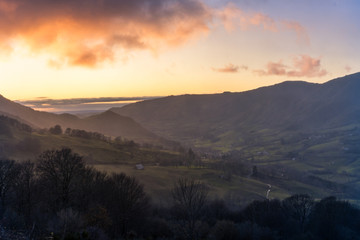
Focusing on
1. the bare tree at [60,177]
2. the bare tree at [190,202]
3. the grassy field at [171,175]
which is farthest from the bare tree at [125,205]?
the grassy field at [171,175]

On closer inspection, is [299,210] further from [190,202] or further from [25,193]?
[25,193]

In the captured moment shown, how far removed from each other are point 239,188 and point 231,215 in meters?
59.5

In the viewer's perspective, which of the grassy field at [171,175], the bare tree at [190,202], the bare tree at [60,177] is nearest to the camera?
the bare tree at [190,202]

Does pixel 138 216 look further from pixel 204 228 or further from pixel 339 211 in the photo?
pixel 339 211

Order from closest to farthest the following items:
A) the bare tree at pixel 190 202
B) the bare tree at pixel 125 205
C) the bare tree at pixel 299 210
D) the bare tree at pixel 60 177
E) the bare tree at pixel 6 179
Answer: the bare tree at pixel 190 202
the bare tree at pixel 6 179
the bare tree at pixel 125 205
the bare tree at pixel 60 177
the bare tree at pixel 299 210

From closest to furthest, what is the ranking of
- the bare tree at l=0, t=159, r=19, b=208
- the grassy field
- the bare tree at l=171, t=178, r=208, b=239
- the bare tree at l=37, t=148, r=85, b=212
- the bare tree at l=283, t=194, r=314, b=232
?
the bare tree at l=171, t=178, r=208, b=239
the bare tree at l=0, t=159, r=19, b=208
the bare tree at l=37, t=148, r=85, b=212
the bare tree at l=283, t=194, r=314, b=232
the grassy field

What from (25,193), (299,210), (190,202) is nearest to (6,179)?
(25,193)

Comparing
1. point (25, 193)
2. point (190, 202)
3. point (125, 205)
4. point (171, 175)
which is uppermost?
point (190, 202)

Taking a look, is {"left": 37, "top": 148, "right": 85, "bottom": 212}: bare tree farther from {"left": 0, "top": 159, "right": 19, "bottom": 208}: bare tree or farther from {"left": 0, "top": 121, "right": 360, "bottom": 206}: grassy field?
{"left": 0, "top": 121, "right": 360, "bottom": 206}: grassy field

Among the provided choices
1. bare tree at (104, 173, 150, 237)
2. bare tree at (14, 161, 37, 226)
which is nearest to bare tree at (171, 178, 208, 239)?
bare tree at (104, 173, 150, 237)

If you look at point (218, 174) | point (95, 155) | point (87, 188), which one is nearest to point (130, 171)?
point (95, 155)

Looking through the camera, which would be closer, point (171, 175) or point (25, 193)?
point (25, 193)

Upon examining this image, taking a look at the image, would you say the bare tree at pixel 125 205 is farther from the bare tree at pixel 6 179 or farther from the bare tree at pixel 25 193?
the bare tree at pixel 6 179

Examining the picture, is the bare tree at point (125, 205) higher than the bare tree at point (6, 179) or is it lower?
lower
